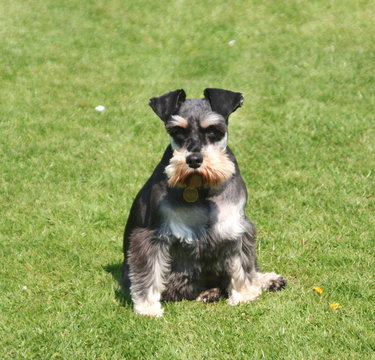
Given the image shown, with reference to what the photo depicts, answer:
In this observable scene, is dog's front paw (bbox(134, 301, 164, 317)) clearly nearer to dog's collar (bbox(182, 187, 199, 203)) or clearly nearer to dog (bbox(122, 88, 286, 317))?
dog (bbox(122, 88, 286, 317))

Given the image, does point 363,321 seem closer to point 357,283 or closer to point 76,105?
point 357,283

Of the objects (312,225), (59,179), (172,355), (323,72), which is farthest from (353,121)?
(172,355)

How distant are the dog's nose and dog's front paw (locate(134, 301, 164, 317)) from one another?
1.49 metres

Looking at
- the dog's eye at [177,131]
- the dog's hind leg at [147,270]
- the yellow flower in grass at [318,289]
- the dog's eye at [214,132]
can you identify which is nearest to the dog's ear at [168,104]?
the dog's eye at [177,131]

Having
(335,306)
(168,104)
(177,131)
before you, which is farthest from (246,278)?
(168,104)

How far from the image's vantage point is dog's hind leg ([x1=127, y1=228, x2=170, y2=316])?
555cm

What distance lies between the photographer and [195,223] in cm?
544

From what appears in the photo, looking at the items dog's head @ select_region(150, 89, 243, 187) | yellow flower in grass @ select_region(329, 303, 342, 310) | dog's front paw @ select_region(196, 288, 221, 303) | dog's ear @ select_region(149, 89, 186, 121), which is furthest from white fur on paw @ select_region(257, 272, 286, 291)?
dog's ear @ select_region(149, 89, 186, 121)

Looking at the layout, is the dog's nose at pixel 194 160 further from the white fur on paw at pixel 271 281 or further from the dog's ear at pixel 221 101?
the white fur on paw at pixel 271 281

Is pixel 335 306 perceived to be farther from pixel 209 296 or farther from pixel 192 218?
pixel 192 218

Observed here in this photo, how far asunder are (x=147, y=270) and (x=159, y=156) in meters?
4.89

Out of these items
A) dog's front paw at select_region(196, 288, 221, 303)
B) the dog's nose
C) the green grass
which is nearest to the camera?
the dog's nose

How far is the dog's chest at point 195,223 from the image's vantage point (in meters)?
5.43

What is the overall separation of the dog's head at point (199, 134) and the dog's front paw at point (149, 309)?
1.28 metres
